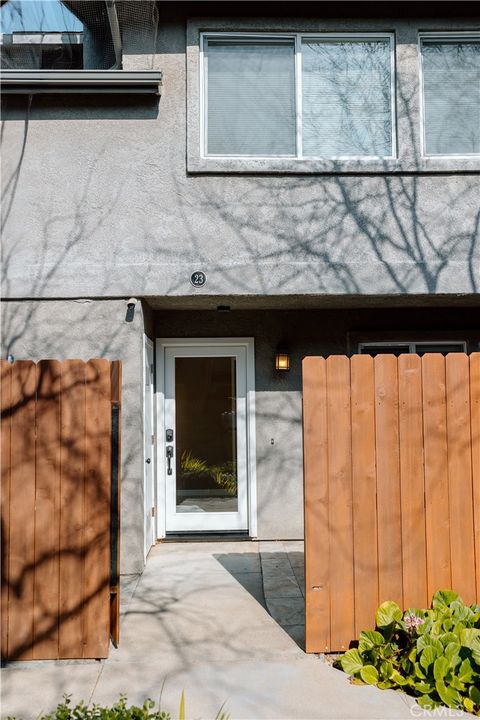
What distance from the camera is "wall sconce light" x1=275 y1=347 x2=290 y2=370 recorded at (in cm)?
711

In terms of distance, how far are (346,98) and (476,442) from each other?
3.91m

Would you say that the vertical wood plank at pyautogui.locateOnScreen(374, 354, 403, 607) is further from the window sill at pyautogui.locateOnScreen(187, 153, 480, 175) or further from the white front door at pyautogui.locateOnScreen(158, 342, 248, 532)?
the white front door at pyautogui.locateOnScreen(158, 342, 248, 532)

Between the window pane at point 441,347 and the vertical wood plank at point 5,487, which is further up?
the window pane at point 441,347

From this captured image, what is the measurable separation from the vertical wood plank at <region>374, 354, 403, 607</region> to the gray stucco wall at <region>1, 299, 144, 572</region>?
264 cm

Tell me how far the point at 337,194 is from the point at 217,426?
304cm

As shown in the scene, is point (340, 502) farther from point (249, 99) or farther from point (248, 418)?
point (249, 99)

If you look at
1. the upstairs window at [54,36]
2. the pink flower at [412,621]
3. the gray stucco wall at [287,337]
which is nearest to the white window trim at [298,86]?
the upstairs window at [54,36]

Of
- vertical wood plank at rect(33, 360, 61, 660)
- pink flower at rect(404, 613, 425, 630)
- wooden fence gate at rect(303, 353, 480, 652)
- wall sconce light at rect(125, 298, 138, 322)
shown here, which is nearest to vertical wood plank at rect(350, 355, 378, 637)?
wooden fence gate at rect(303, 353, 480, 652)

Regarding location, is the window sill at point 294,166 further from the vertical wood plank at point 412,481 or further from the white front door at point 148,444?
the vertical wood plank at point 412,481

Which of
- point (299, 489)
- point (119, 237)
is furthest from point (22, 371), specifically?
point (299, 489)

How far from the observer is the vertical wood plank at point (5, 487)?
394cm

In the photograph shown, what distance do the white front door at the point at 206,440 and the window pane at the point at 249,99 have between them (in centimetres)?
238

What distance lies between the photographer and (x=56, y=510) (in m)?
3.99

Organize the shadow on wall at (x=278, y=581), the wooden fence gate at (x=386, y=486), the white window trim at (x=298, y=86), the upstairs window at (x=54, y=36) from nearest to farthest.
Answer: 1. the wooden fence gate at (x=386, y=486)
2. the shadow on wall at (x=278, y=581)
3. the white window trim at (x=298, y=86)
4. the upstairs window at (x=54, y=36)
